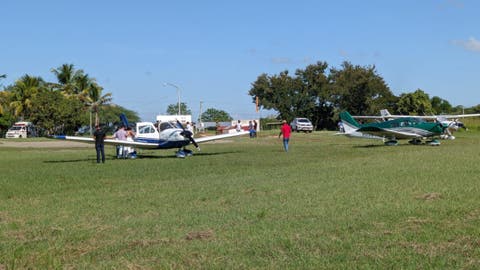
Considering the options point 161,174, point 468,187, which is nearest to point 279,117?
point 161,174

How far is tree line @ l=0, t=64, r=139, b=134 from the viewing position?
78188mm

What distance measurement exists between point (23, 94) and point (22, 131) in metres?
11.1

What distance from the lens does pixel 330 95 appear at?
83625mm

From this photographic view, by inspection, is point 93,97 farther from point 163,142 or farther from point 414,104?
point 163,142

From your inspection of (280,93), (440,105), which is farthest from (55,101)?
(440,105)

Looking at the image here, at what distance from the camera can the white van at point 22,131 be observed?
247 ft

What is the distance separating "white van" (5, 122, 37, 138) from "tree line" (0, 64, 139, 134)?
0.95 meters

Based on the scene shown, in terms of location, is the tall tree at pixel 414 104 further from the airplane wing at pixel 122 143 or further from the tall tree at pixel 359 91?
the airplane wing at pixel 122 143

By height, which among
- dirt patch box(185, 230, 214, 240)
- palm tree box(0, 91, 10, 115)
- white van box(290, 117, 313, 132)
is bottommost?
dirt patch box(185, 230, 214, 240)

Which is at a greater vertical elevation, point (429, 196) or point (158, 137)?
point (158, 137)

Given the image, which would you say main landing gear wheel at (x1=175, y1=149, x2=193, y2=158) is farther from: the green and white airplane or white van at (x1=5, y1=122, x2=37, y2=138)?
white van at (x1=5, y1=122, x2=37, y2=138)

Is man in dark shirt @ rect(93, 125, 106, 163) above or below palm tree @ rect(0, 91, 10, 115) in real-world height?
below

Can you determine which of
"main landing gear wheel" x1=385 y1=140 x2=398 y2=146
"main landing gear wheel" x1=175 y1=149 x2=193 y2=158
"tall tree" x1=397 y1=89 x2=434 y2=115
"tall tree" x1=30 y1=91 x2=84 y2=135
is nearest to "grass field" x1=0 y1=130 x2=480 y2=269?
"main landing gear wheel" x1=175 y1=149 x2=193 y2=158

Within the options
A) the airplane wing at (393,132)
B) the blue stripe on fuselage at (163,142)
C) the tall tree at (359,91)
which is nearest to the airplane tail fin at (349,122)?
the airplane wing at (393,132)
